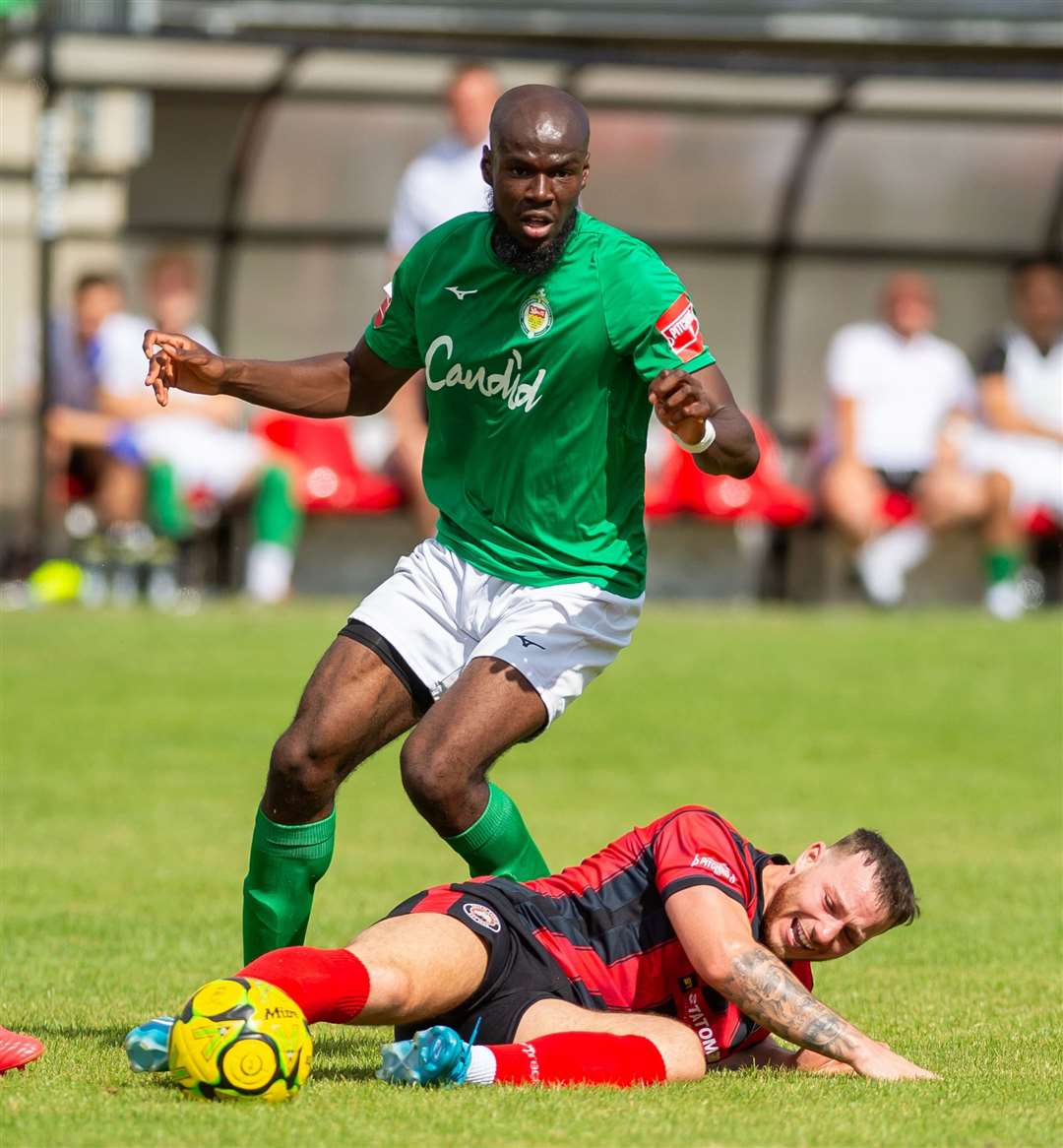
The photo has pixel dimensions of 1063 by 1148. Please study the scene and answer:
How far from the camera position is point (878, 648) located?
45.6ft

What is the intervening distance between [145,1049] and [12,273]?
12.3 m

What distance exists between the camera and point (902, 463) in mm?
15344

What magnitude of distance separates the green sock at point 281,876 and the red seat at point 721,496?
9844 millimetres

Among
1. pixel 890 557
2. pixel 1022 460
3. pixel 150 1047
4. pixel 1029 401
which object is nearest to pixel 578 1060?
pixel 150 1047

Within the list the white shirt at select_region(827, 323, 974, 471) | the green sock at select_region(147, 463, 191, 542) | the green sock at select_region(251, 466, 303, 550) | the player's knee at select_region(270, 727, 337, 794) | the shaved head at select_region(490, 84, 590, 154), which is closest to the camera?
the shaved head at select_region(490, 84, 590, 154)

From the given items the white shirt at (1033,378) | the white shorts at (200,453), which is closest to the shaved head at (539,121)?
the white shorts at (200,453)

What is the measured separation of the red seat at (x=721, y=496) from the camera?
15.8 meters

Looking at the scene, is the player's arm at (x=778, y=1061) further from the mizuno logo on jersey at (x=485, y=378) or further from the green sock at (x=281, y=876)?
the mizuno logo on jersey at (x=485, y=378)

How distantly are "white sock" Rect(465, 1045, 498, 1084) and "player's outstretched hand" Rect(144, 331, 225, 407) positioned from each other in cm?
207

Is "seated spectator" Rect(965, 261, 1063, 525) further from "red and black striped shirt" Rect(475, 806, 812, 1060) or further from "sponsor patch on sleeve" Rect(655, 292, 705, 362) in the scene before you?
"red and black striped shirt" Rect(475, 806, 812, 1060)

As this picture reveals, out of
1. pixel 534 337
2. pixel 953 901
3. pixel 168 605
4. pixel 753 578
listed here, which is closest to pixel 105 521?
pixel 168 605

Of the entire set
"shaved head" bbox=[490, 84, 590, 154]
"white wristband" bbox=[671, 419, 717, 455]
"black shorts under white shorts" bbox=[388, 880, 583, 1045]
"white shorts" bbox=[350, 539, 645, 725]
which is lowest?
"black shorts under white shorts" bbox=[388, 880, 583, 1045]

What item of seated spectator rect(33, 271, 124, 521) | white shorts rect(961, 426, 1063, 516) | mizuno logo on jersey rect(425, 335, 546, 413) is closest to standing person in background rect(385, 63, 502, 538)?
seated spectator rect(33, 271, 124, 521)

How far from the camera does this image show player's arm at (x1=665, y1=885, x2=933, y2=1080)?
512 cm
